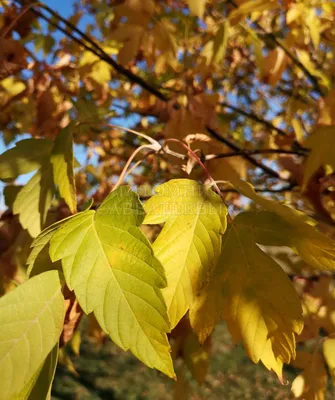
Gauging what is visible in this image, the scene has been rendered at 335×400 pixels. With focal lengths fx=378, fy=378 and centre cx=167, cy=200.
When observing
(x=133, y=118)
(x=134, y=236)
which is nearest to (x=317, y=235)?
(x=134, y=236)

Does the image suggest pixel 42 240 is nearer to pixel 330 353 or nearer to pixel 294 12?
pixel 330 353

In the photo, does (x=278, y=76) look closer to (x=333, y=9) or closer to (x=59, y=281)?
(x=333, y=9)

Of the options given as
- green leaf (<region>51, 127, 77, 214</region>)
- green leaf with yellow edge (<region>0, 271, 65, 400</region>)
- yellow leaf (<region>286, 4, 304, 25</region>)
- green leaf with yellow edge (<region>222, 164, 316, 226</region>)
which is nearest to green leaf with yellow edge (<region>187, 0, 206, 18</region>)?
yellow leaf (<region>286, 4, 304, 25</region>)

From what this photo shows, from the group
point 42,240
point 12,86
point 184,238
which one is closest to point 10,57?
point 12,86

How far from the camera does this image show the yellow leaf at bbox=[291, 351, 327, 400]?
92 cm

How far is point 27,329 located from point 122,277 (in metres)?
0.16

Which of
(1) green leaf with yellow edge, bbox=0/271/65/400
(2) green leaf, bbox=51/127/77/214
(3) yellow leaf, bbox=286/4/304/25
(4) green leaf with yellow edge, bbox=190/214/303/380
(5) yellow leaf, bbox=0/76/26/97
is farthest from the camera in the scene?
(5) yellow leaf, bbox=0/76/26/97

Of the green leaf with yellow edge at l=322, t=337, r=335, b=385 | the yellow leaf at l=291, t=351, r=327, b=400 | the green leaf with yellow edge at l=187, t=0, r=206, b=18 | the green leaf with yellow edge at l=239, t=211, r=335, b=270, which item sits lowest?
the yellow leaf at l=291, t=351, r=327, b=400

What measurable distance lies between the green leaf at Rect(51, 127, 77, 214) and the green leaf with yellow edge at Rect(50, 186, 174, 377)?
0.24 meters

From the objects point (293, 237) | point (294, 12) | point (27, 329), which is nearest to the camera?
point (27, 329)

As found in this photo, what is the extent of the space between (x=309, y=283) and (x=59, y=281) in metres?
0.99

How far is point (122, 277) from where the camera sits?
1.83ft

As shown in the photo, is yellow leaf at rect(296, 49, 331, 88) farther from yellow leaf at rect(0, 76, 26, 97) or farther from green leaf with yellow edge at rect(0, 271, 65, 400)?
green leaf with yellow edge at rect(0, 271, 65, 400)

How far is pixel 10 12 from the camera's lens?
1.52 metres
